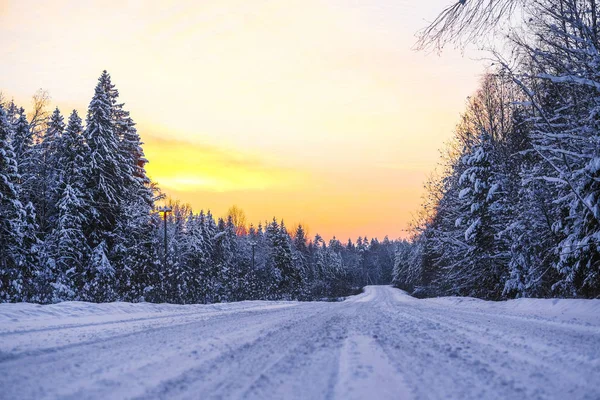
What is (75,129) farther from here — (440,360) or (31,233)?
(440,360)

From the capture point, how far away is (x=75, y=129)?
962 inches

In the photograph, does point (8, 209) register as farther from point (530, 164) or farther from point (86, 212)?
point (530, 164)

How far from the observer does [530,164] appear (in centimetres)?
1723

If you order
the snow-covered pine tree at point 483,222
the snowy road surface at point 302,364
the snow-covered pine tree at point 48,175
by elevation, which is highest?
the snow-covered pine tree at point 48,175

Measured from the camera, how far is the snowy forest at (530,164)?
7422 mm

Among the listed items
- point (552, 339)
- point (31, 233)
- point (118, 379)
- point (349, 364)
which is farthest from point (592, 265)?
point (31, 233)

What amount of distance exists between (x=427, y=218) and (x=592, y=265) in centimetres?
2303

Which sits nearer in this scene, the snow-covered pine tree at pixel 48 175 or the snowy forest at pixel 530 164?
the snowy forest at pixel 530 164

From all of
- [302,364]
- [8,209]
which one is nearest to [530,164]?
[302,364]

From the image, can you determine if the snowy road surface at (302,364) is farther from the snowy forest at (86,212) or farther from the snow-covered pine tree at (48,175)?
the snow-covered pine tree at (48,175)

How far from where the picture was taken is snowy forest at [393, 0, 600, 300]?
7422 millimetres

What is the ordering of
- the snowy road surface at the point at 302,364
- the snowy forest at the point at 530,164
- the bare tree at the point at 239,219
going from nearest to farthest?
the snowy road surface at the point at 302,364 < the snowy forest at the point at 530,164 < the bare tree at the point at 239,219

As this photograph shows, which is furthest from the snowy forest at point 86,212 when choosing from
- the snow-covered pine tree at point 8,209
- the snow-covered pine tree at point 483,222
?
the snow-covered pine tree at point 483,222

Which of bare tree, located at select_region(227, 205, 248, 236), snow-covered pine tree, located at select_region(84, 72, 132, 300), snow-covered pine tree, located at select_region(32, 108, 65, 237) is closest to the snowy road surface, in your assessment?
snow-covered pine tree, located at select_region(84, 72, 132, 300)
